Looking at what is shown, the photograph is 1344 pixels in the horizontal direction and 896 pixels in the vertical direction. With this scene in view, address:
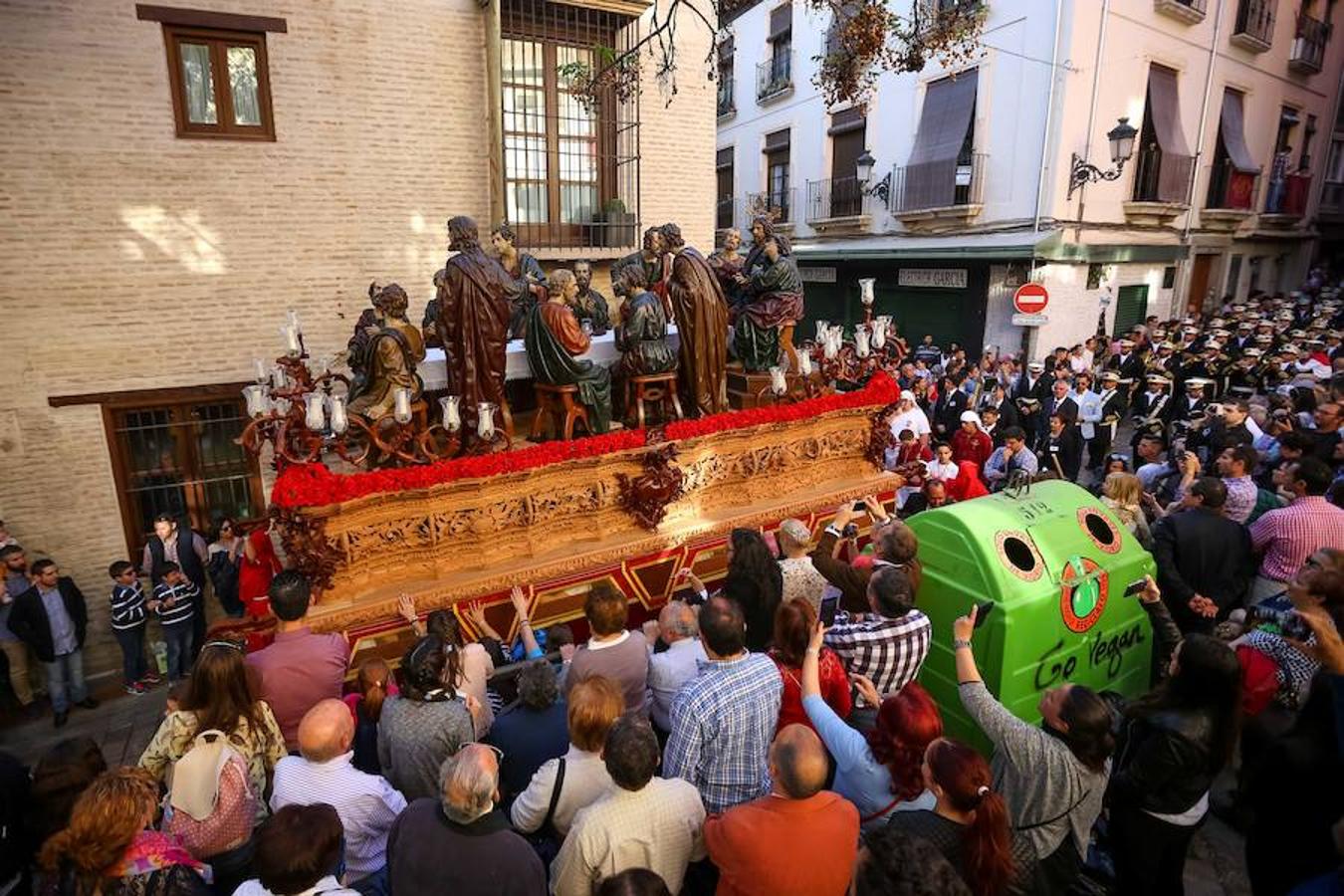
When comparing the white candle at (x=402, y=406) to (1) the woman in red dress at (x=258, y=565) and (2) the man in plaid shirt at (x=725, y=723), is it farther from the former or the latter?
(2) the man in plaid shirt at (x=725, y=723)

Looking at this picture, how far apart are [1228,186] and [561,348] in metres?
20.2

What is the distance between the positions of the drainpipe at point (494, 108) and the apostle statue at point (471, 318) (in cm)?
373

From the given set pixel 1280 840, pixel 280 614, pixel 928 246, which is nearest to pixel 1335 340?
pixel 928 246

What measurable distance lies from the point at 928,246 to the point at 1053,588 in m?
15.1

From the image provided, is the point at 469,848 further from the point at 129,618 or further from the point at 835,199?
the point at 835,199

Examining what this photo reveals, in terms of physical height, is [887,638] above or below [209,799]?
above

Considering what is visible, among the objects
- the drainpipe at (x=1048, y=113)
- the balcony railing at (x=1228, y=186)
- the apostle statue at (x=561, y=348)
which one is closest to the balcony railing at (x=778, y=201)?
the drainpipe at (x=1048, y=113)

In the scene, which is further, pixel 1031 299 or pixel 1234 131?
pixel 1234 131

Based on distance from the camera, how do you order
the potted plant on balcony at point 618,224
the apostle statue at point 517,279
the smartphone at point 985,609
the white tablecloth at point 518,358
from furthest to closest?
the potted plant on balcony at point 618,224 < the apostle statue at point 517,279 < the white tablecloth at point 518,358 < the smartphone at point 985,609

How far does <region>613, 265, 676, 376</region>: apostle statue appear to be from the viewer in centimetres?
794

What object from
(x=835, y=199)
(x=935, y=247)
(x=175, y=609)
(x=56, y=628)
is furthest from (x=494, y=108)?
(x=835, y=199)

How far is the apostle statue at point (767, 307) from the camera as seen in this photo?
9.00m

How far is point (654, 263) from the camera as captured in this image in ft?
29.9

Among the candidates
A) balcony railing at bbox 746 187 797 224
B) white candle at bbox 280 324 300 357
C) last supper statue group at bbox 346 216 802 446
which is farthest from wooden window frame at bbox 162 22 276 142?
balcony railing at bbox 746 187 797 224
